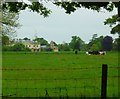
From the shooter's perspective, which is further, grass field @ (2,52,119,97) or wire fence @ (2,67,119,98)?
grass field @ (2,52,119,97)

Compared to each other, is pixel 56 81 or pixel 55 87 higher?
pixel 55 87

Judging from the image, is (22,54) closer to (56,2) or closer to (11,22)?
(11,22)

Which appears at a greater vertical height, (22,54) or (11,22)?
(11,22)

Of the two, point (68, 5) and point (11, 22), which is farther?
point (11, 22)

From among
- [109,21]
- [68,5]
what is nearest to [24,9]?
[68,5]

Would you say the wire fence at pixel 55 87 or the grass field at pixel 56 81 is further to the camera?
the grass field at pixel 56 81

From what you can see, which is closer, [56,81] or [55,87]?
[55,87]

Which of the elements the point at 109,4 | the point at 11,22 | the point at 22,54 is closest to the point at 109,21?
the point at 109,4

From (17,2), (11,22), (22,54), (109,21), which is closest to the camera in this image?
(17,2)

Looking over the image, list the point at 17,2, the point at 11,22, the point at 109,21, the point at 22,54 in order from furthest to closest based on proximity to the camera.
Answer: the point at 22,54 < the point at 11,22 < the point at 109,21 < the point at 17,2

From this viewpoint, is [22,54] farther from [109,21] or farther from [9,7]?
[9,7]

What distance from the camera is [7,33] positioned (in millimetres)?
45562

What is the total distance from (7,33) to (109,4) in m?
35.8

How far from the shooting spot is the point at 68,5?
35.4ft
